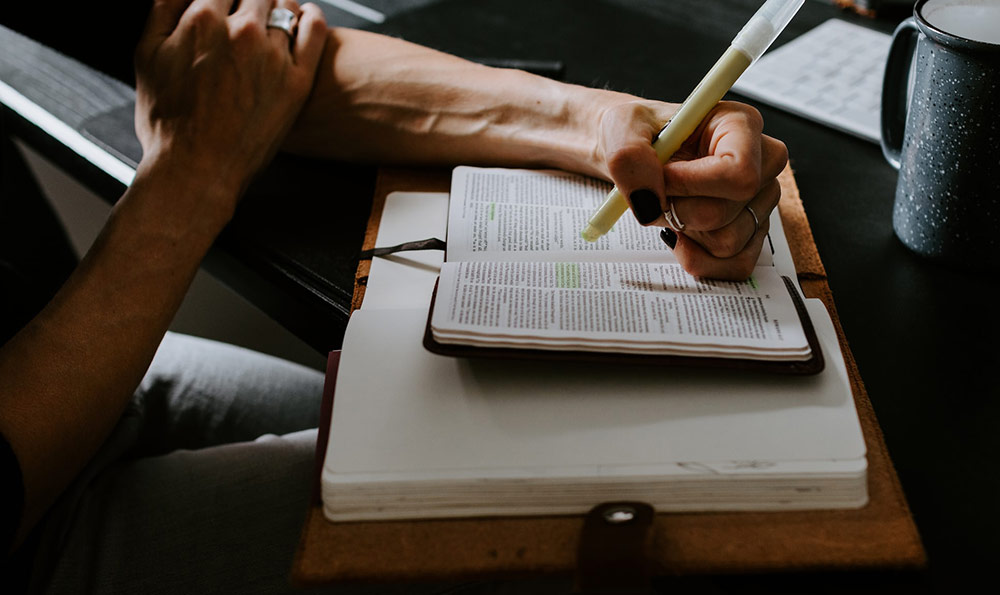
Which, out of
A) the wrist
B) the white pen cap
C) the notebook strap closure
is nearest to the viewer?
the notebook strap closure

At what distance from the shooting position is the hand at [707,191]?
522 mm

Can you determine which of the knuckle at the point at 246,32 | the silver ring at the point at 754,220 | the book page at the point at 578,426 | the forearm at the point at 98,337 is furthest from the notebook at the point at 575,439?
the knuckle at the point at 246,32

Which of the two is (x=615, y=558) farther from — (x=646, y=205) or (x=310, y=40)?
(x=310, y=40)

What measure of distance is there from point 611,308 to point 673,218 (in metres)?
0.10

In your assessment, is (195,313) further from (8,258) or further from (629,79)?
(629,79)

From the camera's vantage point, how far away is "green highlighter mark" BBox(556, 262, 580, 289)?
0.52m

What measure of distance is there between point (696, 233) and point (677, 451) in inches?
7.0

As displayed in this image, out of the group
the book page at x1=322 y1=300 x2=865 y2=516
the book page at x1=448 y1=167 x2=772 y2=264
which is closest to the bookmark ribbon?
the book page at x1=448 y1=167 x2=772 y2=264

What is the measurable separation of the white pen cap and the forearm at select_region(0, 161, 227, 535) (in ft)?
1.48

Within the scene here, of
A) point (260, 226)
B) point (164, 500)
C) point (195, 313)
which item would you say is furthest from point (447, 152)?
point (195, 313)

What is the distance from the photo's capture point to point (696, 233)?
21.3 inches

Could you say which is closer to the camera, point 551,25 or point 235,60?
point 235,60

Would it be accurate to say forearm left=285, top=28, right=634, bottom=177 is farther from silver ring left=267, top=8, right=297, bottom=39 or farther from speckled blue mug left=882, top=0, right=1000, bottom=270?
speckled blue mug left=882, top=0, right=1000, bottom=270

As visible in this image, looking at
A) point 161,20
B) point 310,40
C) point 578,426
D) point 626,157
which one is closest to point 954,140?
point 626,157
